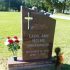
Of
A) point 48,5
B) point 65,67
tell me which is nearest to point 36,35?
point 65,67

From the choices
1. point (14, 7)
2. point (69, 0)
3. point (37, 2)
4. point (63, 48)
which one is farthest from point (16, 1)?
point (63, 48)

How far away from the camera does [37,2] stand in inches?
3137

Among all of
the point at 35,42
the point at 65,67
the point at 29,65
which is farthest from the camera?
the point at 65,67

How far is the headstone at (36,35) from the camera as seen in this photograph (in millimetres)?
7609

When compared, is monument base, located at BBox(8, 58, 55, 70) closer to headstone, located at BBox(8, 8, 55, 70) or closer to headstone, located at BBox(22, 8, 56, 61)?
headstone, located at BBox(8, 8, 55, 70)

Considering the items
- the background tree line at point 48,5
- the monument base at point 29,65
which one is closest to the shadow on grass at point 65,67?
the monument base at point 29,65

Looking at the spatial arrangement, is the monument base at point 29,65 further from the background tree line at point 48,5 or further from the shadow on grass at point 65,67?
the background tree line at point 48,5

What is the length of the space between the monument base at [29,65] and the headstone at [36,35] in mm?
192

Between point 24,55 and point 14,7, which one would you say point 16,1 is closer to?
point 14,7

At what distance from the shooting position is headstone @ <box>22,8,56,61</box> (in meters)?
7.61

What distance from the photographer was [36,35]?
7.71 metres

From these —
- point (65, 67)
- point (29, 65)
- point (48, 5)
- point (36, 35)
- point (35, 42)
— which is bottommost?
point (48, 5)

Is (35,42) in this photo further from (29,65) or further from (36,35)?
(29,65)

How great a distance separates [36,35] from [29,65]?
805 mm
